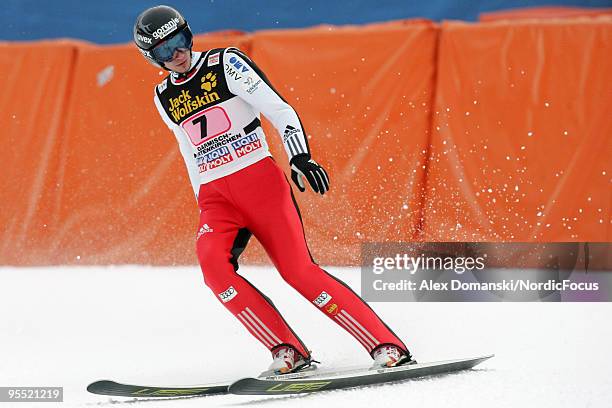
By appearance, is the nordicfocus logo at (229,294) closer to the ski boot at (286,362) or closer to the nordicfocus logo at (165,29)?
the ski boot at (286,362)

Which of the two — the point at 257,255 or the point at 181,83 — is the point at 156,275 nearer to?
the point at 257,255

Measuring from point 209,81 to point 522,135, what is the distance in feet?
12.5

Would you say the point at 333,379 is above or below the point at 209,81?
below

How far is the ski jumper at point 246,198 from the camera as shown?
3770 millimetres

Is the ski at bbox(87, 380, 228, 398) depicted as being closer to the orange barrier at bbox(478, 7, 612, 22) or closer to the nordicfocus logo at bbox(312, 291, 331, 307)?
the nordicfocus logo at bbox(312, 291, 331, 307)

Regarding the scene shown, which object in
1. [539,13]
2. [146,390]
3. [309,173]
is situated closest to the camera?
[309,173]

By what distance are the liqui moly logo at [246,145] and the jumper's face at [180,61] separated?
1.35 ft

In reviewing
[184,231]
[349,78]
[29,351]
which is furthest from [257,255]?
[29,351]

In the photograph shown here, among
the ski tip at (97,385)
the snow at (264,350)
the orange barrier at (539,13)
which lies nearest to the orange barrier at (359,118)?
the snow at (264,350)

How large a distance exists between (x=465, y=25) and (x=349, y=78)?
3.52 feet

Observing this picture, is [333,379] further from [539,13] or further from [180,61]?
[539,13]

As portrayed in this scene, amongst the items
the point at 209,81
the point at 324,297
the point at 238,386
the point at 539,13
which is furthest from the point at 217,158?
the point at 539,13

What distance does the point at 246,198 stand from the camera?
3848 mm

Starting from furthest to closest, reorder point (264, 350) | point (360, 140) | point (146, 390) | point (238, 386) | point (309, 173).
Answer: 1. point (360, 140)
2. point (264, 350)
3. point (146, 390)
4. point (309, 173)
5. point (238, 386)
